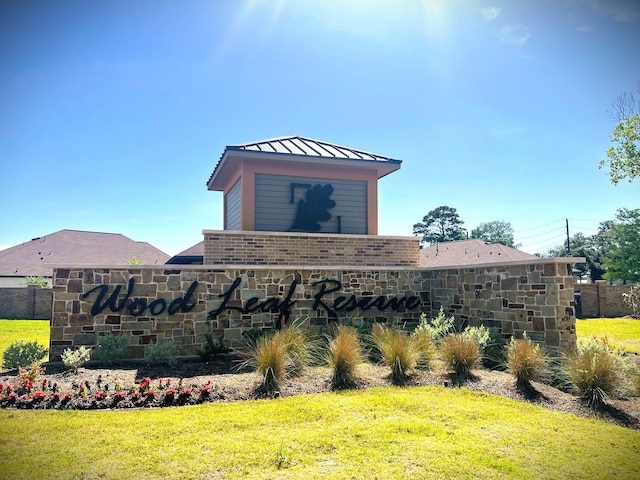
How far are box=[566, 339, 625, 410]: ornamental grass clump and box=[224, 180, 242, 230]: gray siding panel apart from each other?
10.1 meters

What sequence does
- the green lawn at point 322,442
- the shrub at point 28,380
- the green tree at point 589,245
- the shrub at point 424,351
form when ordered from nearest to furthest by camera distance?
the green lawn at point 322,442 → the shrub at point 28,380 → the shrub at point 424,351 → the green tree at point 589,245

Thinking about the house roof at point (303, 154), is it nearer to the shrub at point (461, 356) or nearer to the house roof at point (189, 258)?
the house roof at point (189, 258)

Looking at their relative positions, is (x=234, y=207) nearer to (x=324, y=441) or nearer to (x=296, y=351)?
(x=296, y=351)

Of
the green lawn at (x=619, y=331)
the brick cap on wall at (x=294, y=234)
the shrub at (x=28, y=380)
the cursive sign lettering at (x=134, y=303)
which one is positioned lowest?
the green lawn at (x=619, y=331)

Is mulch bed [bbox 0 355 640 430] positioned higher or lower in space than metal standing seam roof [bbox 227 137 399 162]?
lower

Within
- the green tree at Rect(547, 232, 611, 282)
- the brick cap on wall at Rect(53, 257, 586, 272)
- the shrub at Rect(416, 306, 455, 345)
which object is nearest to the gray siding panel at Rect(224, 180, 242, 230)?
the brick cap on wall at Rect(53, 257, 586, 272)

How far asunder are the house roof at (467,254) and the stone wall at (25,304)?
2308cm

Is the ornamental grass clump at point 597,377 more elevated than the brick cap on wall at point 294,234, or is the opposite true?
the brick cap on wall at point 294,234

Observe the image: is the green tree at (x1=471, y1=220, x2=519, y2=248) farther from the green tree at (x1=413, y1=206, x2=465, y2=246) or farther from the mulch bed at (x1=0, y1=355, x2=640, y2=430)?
the mulch bed at (x1=0, y1=355, x2=640, y2=430)

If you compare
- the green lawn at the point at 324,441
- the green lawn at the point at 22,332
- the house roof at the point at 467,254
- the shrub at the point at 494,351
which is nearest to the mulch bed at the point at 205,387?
the green lawn at the point at 324,441

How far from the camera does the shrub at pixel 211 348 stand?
10.6 metres

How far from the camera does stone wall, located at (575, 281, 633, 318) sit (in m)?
26.2

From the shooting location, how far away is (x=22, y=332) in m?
18.0

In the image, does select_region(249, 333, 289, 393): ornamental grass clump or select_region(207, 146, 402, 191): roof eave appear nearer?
select_region(249, 333, 289, 393): ornamental grass clump
